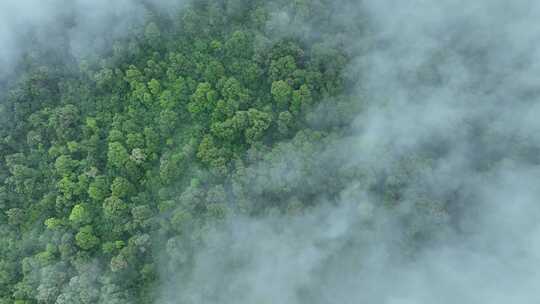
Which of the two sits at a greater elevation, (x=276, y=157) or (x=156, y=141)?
(x=156, y=141)

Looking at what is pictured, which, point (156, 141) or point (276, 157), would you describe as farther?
point (156, 141)

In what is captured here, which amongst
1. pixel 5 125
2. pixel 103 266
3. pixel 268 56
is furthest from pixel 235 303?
pixel 5 125

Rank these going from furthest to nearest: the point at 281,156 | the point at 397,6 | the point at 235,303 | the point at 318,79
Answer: the point at 397,6 → the point at 318,79 → the point at 281,156 → the point at 235,303

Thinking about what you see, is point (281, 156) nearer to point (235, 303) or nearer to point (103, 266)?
point (235, 303)

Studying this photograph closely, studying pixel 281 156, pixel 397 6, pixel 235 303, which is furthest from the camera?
pixel 397 6

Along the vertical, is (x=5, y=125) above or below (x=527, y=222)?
above

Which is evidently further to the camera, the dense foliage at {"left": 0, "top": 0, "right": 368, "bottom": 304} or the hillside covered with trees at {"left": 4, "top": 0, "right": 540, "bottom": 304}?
the dense foliage at {"left": 0, "top": 0, "right": 368, "bottom": 304}

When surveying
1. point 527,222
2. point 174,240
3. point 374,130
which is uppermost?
point 374,130

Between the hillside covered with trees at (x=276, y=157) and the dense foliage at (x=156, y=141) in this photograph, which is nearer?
the hillside covered with trees at (x=276, y=157)
